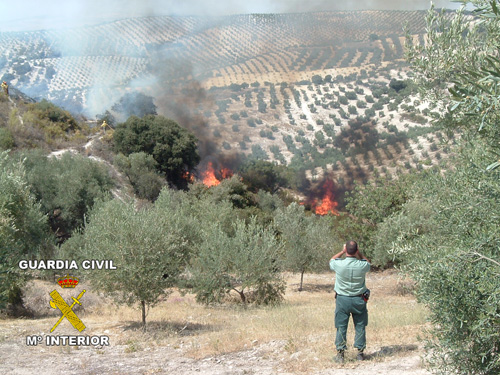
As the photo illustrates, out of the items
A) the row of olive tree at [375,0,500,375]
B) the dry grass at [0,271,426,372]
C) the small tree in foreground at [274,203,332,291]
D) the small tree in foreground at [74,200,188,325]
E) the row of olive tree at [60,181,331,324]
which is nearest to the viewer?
the row of olive tree at [375,0,500,375]

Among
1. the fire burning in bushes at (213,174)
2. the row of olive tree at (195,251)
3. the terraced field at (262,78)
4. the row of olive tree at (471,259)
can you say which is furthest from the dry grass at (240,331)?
the terraced field at (262,78)

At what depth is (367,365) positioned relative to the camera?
772 cm

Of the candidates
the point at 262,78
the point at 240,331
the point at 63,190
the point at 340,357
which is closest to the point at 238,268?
the point at 240,331

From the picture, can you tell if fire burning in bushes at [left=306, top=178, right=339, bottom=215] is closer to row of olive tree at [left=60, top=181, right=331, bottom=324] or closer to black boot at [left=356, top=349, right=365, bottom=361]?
row of olive tree at [left=60, top=181, right=331, bottom=324]

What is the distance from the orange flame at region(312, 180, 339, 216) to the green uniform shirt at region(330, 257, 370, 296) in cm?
4372

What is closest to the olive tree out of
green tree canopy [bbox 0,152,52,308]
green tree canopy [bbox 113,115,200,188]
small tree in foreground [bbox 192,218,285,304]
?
green tree canopy [bbox 0,152,52,308]

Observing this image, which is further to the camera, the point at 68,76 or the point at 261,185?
the point at 68,76

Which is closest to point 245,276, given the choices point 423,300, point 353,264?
point 353,264

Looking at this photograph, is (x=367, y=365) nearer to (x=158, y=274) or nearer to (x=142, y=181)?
(x=158, y=274)

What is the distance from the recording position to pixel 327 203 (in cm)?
5312

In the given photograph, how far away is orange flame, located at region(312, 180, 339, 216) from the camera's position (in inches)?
2042

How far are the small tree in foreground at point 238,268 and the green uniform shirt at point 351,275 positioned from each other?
39.9ft

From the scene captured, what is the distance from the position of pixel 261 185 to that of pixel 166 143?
11.9m

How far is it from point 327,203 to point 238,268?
34584 mm
